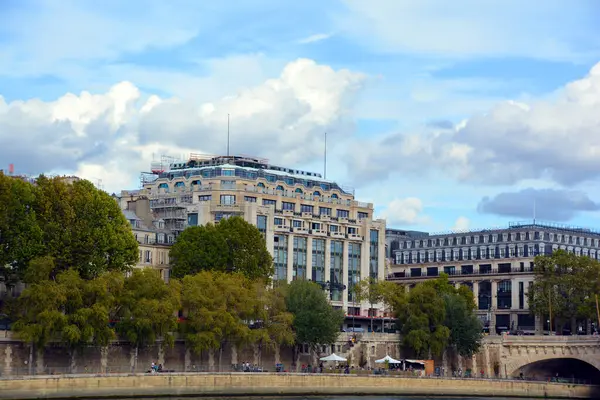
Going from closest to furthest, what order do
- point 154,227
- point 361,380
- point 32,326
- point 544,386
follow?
point 32,326 < point 361,380 < point 544,386 < point 154,227

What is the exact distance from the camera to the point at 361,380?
496 feet

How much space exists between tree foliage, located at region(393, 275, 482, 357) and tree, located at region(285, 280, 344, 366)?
12.7 meters

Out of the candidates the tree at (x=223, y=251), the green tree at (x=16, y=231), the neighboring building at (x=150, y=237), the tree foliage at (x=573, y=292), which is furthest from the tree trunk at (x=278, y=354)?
the tree foliage at (x=573, y=292)

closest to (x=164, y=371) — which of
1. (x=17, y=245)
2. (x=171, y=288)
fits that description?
(x=171, y=288)

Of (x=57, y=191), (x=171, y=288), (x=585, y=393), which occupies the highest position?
(x=57, y=191)

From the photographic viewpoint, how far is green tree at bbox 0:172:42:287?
465 ft

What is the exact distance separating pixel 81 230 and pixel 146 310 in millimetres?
14122

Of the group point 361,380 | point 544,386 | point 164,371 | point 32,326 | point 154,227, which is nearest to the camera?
point 32,326

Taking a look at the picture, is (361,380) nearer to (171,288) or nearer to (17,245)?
(171,288)

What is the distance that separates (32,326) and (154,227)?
184 ft

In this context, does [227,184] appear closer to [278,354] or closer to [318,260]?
[318,260]

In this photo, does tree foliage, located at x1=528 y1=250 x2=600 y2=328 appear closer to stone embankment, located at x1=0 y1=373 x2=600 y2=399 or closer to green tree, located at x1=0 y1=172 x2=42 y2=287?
stone embankment, located at x1=0 y1=373 x2=600 y2=399

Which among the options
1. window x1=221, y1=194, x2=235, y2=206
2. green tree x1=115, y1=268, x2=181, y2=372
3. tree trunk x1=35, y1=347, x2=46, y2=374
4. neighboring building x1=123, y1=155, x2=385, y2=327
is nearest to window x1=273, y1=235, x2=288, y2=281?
neighboring building x1=123, y1=155, x2=385, y2=327

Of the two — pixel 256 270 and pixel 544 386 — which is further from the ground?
pixel 256 270
